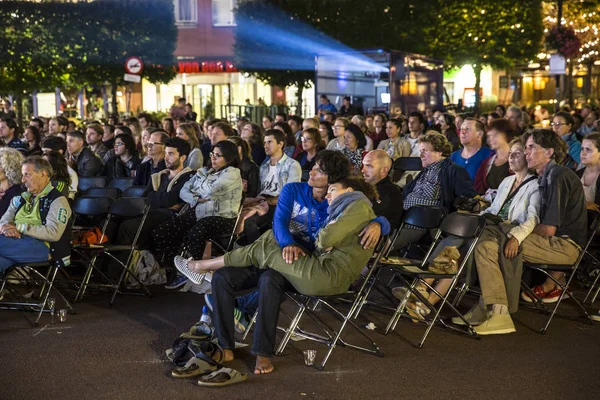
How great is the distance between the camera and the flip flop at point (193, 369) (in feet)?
19.8

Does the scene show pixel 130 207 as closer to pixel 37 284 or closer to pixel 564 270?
pixel 37 284

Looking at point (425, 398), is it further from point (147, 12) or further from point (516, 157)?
point (147, 12)

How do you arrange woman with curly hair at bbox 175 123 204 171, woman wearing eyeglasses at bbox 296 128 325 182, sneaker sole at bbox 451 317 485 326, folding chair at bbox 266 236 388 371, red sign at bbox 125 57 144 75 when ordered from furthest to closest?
red sign at bbox 125 57 144 75, woman wearing eyeglasses at bbox 296 128 325 182, woman with curly hair at bbox 175 123 204 171, sneaker sole at bbox 451 317 485 326, folding chair at bbox 266 236 388 371

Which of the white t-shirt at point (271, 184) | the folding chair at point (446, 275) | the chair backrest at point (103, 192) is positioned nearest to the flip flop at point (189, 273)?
the folding chair at point (446, 275)

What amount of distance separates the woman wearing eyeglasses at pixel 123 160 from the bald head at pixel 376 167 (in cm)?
423

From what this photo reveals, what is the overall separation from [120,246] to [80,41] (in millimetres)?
19521

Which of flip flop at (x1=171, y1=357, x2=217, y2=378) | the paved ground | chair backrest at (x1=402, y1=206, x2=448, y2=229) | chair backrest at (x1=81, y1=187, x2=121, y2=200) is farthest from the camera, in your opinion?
chair backrest at (x1=81, y1=187, x2=121, y2=200)

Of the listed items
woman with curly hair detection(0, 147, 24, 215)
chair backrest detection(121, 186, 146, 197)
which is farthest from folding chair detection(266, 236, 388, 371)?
chair backrest detection(121, 186, 146, 197)

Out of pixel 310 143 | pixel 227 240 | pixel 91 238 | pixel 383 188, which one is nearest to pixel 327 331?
pixel 383 188

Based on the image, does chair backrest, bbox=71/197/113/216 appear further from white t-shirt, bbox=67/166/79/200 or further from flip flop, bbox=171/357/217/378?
flip flop, bbox=171/357/217/378

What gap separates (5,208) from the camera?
27.8 feet

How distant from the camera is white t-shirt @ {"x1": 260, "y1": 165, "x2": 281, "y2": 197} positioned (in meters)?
10.1

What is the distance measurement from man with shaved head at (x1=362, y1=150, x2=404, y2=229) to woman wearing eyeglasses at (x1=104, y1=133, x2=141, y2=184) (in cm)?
426

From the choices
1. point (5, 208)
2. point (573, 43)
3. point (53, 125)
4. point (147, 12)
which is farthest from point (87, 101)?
point (5, 208)
